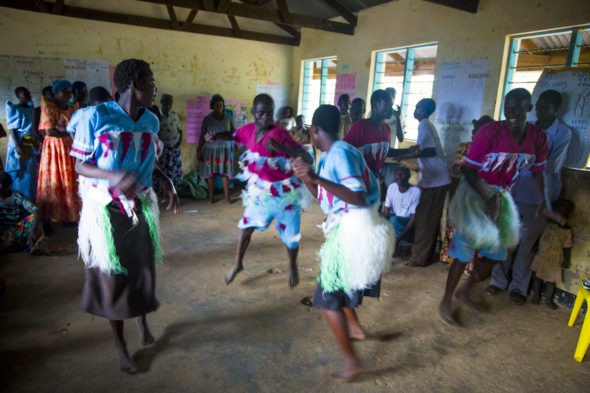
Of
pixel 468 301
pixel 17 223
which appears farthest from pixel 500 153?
pixel 17 223

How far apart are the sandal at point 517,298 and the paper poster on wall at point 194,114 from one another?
5656 mm

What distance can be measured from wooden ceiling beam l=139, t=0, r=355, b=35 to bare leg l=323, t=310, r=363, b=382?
14.9 feet

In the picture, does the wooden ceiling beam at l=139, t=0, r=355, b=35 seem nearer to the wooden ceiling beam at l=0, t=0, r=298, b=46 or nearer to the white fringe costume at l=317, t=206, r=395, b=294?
the wooden ceiling beam at l=0, t=0, r=298, b=46

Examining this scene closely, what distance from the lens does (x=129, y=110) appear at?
1937 millimetres

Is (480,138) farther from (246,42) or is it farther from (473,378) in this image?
(246,42)

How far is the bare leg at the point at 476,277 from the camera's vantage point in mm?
2844

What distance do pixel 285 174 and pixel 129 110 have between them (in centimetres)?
138

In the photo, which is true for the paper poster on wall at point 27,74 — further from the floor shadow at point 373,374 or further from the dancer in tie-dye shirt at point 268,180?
the floor shadow at point 373,374

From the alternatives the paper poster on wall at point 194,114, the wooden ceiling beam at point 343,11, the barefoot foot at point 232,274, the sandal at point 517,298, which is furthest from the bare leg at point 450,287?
the paper poster on wall at point 194,114

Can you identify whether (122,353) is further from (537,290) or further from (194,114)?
(194,114)

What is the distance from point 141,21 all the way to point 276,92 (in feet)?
9.21

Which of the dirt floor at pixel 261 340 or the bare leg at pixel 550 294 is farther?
the bare leg at pixel 550 294

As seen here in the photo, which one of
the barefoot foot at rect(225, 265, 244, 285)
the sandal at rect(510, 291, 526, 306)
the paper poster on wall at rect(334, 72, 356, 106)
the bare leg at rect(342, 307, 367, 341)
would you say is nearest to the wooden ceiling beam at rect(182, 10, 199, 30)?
the paper poster on wall at rect(334, 72, 356, 106)

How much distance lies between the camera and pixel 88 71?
6074 millimetres
